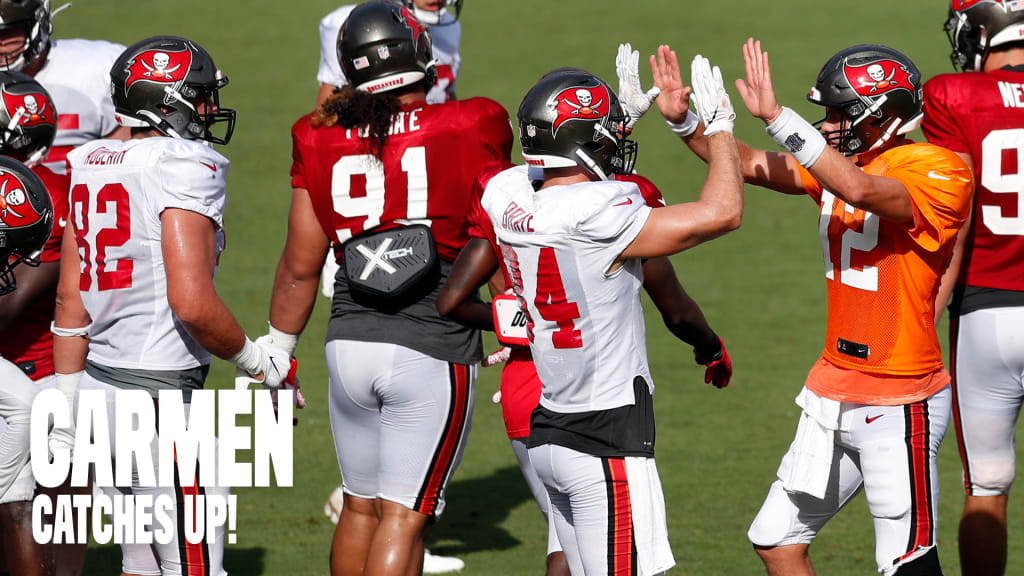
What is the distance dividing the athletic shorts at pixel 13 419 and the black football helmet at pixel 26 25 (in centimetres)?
192

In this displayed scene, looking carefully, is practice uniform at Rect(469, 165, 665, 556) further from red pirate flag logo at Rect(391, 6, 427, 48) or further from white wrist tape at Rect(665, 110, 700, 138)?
red pirate flag logo at Rect(391, 6, 427, 48)

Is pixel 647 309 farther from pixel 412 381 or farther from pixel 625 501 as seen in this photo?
pixel 625 501

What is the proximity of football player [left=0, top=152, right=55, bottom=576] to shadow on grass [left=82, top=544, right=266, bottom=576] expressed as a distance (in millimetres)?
1080

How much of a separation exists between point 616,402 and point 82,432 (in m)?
1.93

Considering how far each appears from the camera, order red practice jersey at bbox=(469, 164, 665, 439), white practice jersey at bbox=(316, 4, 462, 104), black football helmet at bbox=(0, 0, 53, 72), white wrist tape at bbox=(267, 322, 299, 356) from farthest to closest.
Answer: white practice jersey at bbox=(316, 4, 462, 104)
black football helmet at bbox=(0, 0, 53, 72)
white wrist tape at bbox=(267, 322, 299, 356)
red practice jersey at bbox=(469, 164, 665, 439)

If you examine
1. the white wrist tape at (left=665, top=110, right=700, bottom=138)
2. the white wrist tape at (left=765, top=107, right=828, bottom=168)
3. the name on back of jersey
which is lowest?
the name on back of jersey

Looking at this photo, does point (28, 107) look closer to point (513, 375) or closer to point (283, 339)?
point (283, 339)

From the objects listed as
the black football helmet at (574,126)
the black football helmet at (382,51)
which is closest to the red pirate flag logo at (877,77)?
the black football helmet at (574,126)

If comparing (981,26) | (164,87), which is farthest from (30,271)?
(981,26)

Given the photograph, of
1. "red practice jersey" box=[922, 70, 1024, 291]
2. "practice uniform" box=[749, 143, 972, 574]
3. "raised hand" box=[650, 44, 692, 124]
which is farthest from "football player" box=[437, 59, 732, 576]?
"red practice jersey" box=[922, 70, 1024, 291]

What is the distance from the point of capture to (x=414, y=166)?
16.3ft

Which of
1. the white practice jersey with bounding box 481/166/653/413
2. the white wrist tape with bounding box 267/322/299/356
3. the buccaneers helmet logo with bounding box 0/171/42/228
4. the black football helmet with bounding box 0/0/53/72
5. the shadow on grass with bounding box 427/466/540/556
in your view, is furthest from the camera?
the shadow on grass with bounding box 427/466/540/556

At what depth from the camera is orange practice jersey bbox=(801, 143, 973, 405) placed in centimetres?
441

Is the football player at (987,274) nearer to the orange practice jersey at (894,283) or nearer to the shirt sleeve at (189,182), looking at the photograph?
the orange practice jersey at (894,283)
